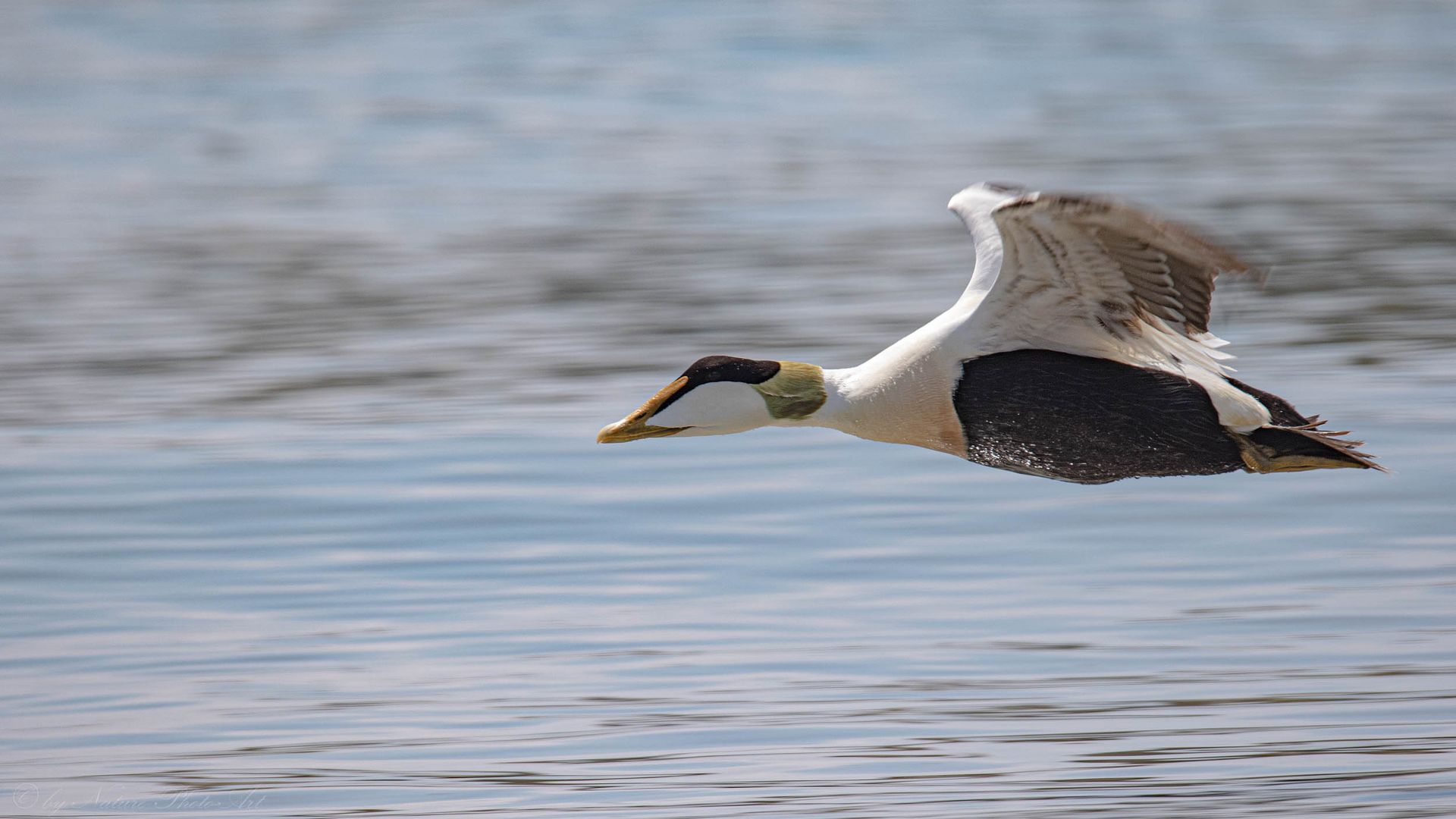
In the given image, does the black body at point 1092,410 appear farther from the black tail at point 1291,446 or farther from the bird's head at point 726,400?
the bird's head at point 726,400

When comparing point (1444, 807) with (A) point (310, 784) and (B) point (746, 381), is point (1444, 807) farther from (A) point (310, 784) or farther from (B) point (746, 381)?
(A) point (310, 784)

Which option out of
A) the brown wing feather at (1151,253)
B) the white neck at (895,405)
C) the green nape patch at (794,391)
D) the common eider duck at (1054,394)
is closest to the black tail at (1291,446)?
the common eider duck at (1054,394)

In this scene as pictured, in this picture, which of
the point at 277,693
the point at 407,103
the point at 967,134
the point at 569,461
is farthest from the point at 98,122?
the point at 277,693

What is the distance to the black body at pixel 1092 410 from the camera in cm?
630

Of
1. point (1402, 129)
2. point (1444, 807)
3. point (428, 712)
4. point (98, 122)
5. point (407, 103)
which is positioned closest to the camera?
point (1444, 807)

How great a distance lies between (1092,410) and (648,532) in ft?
9.62

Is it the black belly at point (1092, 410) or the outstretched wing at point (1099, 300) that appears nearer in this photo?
the outstretched wing at point (1099, 300)

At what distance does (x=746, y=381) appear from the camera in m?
6.40

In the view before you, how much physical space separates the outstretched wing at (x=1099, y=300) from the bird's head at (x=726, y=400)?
1.68 feet

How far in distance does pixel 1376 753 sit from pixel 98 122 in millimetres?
21563

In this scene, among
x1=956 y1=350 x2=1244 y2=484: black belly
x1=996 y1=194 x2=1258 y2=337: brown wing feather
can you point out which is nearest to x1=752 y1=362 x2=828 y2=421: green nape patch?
x1=956 y1=350 x2=1244 y2=484: black belly

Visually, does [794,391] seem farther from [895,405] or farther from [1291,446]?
[1291,446]

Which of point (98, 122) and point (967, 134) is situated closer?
point (967, 134)

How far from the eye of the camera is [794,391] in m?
6.42
